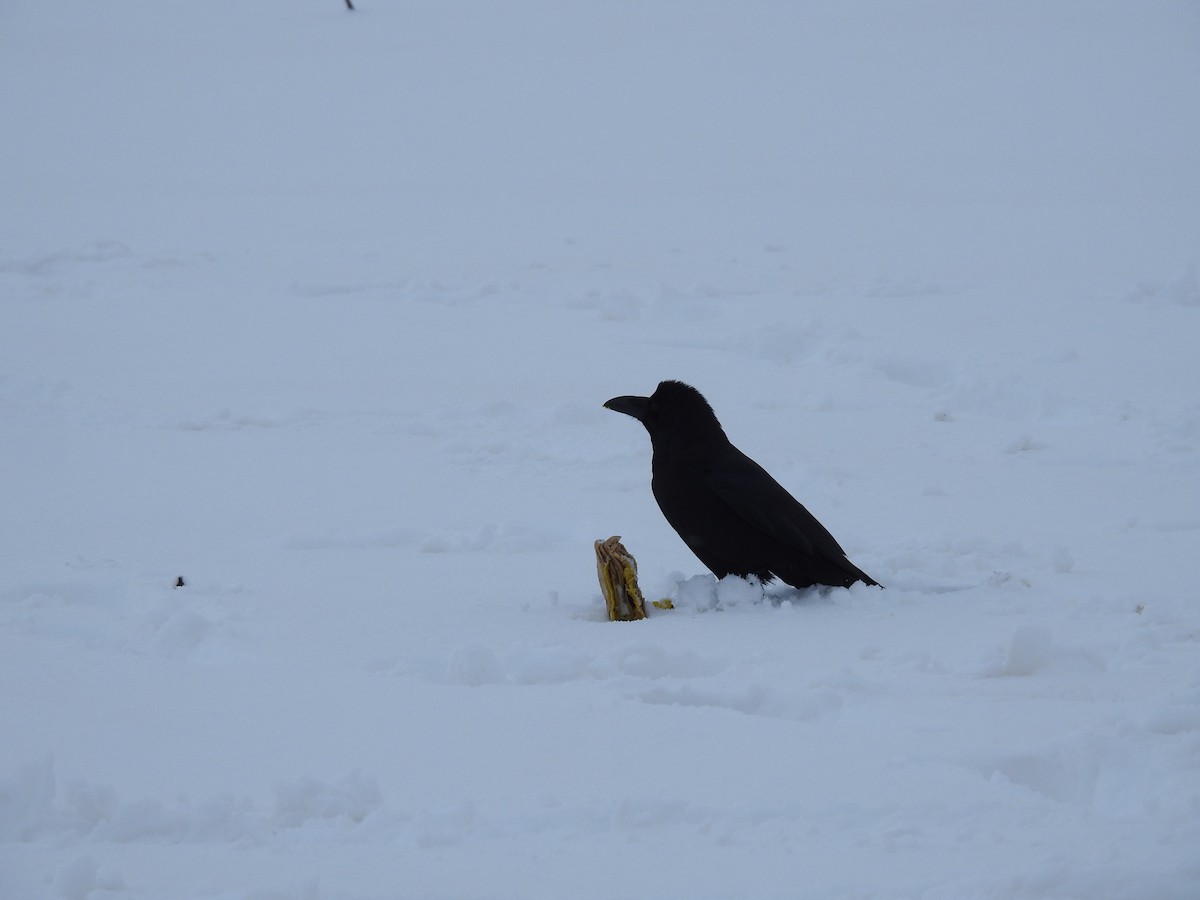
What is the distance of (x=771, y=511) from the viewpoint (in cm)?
458

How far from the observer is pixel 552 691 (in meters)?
3.57

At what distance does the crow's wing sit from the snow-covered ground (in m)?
0.21

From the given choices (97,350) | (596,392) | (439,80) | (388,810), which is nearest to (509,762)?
(388,810)

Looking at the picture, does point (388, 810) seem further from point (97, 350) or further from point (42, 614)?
point (97, 350)

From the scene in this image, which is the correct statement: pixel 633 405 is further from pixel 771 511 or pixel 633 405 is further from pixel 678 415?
pixel 771 511

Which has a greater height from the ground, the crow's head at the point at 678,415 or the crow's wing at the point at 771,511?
the crow's head at the point at 678,415

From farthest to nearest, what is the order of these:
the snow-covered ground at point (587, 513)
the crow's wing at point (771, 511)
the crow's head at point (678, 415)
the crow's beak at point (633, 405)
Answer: the crow's beak at point (633, 405)
the crow's head at point (678, 415)
the crow's wing at point (771, 511)
the snow-covered ground at point (587, 513)

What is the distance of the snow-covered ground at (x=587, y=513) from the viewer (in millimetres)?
2814

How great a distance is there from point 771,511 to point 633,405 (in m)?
0.78

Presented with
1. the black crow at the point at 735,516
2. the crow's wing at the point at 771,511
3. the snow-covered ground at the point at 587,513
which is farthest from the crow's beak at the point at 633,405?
the snow-covered ground at the point at 587,513

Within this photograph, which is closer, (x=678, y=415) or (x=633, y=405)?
(x=678, y=415)

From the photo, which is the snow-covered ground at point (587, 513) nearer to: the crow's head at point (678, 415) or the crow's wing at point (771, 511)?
the crow's wing at point (771, 511)

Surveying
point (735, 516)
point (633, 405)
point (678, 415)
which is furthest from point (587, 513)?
point (735, 516)

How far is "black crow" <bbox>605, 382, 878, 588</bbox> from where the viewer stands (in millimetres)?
4582
